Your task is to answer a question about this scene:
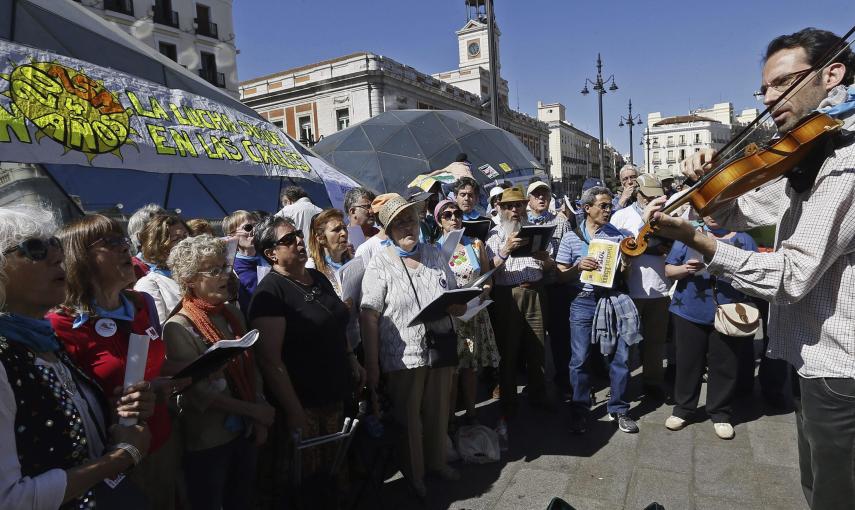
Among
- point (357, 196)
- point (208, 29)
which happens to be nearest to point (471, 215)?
point (357, 196)

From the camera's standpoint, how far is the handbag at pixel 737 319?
4.11 metres

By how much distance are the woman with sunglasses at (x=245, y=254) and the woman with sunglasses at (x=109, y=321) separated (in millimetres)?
1618

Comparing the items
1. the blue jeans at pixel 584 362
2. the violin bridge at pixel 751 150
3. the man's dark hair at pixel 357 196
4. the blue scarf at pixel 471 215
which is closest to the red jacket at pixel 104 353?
the violin bridge at pixel 751 150

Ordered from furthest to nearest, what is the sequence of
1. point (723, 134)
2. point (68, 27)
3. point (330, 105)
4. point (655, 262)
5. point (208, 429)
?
1. point (723, 134)
2. point (330, 105)
3. point (68, 27)
4. point (655, 262)
5. point (208, 429)

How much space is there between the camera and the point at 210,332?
2602mm

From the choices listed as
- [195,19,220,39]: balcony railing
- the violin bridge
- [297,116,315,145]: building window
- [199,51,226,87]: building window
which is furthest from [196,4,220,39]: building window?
the violin bridge

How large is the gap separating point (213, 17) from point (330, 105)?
10954mm

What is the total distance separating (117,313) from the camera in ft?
7.43

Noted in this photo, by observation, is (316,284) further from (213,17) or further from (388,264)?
(213,17)

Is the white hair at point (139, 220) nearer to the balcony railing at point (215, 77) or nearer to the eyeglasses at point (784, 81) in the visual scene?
the eyeglasses at point (784, 81)

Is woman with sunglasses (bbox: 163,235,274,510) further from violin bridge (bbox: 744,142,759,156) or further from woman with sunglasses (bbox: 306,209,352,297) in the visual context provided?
violin bridge (bbox: 744,142,759,156)

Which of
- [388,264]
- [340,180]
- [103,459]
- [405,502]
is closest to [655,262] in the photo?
[388,264]

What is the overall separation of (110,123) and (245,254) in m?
3.11

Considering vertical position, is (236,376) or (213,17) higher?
(213,17)
